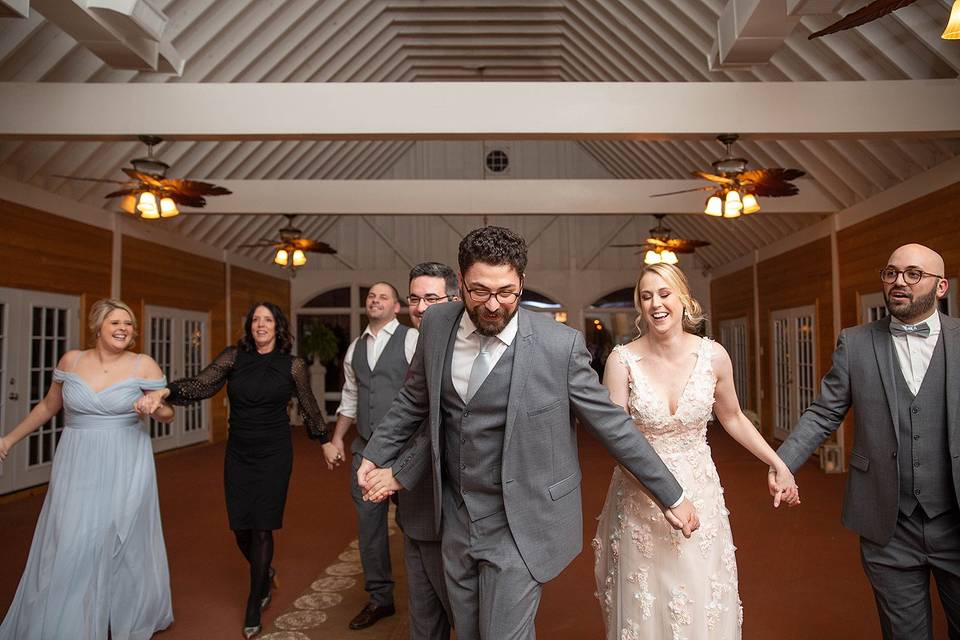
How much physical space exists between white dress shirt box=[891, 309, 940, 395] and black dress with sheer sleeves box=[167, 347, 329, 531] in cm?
269

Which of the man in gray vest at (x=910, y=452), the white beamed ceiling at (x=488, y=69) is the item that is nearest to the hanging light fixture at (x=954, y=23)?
the man in gray vest at (x=910, y=452)

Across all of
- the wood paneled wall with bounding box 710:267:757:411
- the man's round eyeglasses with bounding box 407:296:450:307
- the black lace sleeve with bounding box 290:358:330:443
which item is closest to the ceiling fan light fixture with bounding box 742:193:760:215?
the man's round eyeglasses with bounding box 407:296:450:307

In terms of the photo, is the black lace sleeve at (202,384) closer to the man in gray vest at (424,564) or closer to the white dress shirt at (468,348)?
the man in gray vest at (424,564)

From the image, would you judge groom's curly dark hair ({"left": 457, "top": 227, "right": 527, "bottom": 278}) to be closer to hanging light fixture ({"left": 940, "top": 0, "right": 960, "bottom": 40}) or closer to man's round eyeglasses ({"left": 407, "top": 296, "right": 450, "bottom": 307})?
man's round eyeglasses ({"left": 407, "top": 296, "right": 450, "bottom": 307})

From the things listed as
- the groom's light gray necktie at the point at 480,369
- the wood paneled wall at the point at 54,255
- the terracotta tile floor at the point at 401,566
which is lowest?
Result: the terracotta tile floor at the point at 401,566

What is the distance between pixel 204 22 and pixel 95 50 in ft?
5.24

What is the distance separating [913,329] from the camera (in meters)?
2.38

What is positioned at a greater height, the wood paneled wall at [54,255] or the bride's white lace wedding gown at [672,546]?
the wood paneled wall at [54,255]

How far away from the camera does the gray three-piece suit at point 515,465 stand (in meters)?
1.88

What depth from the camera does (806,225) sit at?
30.5ft

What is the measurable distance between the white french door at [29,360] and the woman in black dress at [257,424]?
4.56 m

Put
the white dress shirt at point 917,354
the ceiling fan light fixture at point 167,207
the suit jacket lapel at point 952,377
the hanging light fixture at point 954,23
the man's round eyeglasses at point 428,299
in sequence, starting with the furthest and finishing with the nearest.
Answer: the ceiling fan light fixture at point 167,207
the man's round eyeglasses at point 428,299
the hanging light fixture at point 954,23
the white dress shirt at point 917,354
the suit jacket lapel at point 952,377

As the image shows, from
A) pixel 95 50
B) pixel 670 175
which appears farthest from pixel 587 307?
pixel 95 50

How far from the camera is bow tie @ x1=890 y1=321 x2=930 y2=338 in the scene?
2.37 meters
